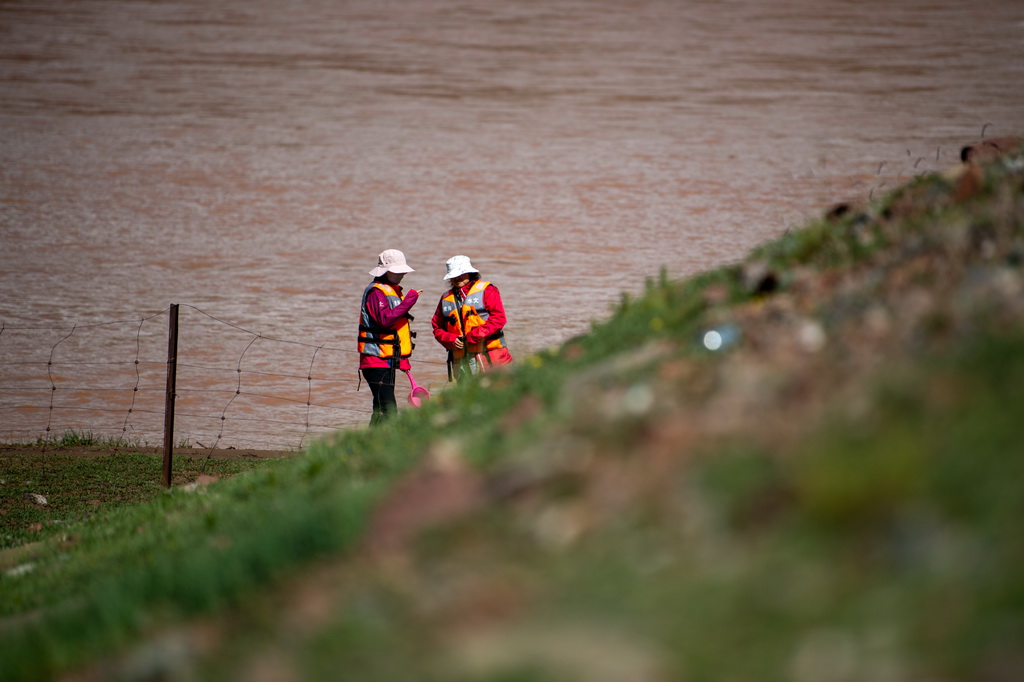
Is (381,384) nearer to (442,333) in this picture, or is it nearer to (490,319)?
(442,333)

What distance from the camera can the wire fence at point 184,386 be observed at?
47.9 feet

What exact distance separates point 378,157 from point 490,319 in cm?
2783

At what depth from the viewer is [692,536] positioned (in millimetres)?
2988

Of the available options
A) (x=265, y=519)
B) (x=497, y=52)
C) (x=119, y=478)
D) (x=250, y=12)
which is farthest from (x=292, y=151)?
(x=265, y=519)

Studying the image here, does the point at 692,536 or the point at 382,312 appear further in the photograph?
the point at 382,312

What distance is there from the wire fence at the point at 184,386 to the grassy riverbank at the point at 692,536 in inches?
333

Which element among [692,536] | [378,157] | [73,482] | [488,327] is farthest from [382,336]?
[378,157]

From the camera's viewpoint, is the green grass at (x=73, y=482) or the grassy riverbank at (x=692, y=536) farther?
the green grass at (x=73, y=482)

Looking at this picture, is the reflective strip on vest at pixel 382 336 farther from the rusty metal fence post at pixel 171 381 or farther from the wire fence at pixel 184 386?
the wire fence at pixel 184 386

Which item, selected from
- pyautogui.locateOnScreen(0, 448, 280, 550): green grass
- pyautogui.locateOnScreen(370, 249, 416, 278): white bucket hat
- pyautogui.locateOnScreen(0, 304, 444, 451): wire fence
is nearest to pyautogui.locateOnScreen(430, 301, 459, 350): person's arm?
pyautogui.locateOnScreen(370, 249, 416, 278): white bucket hat

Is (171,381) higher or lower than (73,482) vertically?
higher

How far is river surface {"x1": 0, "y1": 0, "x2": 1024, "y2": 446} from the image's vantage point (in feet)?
65.5

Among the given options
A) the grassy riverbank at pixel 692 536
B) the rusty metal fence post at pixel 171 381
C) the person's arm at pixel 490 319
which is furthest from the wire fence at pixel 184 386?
the grassy riverbank at pixel 692 536

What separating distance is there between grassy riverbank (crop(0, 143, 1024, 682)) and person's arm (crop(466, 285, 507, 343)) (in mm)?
4582
